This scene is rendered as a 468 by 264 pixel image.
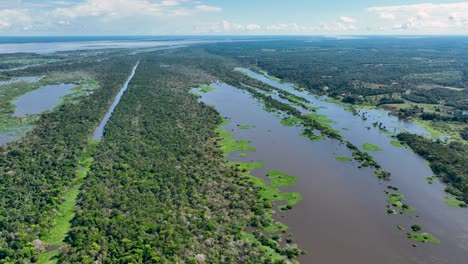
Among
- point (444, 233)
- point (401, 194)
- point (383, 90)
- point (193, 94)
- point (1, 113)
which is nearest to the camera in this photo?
point (444, 233)

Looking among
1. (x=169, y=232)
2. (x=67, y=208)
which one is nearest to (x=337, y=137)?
(x=169, y=232)

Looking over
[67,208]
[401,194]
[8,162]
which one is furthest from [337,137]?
[8,162]

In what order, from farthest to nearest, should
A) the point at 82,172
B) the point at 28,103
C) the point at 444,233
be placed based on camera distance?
the point at 28,103 → the point at 82,172 → the point at 444,233

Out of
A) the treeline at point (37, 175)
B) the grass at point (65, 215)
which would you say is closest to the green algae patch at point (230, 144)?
the grass at point (65, 215)

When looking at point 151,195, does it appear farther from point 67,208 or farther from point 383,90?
point 383,90

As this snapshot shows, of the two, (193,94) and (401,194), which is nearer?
(401,194)

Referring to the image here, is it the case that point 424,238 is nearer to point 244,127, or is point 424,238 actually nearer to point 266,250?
point 266,250

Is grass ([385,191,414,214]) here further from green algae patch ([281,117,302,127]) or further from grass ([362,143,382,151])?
green algae patch ([281,117,302,127])
